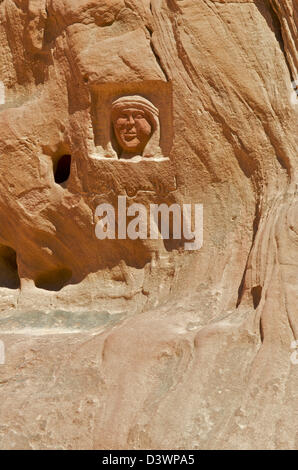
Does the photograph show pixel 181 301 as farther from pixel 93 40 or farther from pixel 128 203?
pixel 93 40

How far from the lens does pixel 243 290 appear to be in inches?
217

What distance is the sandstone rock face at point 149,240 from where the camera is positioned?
5.08 m

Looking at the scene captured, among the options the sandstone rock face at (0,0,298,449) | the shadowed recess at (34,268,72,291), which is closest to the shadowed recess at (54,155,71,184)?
the sandstone rock face at (0,0,298,449)

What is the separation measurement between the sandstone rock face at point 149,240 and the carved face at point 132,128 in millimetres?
18

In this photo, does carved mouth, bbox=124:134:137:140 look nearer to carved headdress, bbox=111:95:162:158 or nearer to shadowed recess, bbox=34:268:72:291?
carved headdress, bbox=111:95:162:158

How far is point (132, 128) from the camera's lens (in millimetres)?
6250

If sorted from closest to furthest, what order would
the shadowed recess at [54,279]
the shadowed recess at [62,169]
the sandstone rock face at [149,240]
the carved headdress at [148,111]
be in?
the sandstone rock face at [149,240], the carved headdress at [148,111], the shadowed recess at [62,169], the shadowed recess at [54,279]

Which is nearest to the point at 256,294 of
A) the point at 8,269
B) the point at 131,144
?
the point at 131,144

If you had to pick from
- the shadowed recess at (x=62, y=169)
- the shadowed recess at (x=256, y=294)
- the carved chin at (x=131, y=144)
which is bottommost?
the shadowed recess at (x=256, y=294)

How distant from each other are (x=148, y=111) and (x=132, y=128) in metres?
0.18

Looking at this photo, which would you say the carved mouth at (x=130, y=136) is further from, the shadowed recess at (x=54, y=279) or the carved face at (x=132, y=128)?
the shadowed recess at (x=54, y=279)

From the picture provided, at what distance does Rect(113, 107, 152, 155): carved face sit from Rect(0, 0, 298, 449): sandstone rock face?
2cm

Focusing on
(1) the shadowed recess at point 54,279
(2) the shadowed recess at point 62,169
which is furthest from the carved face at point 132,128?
(1) the shadowed recess at point 54,279
